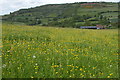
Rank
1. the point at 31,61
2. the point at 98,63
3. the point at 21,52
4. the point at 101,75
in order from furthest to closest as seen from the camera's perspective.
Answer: the point at 21,52, the point at 98,63, the point at 31,61, the point at 101,75

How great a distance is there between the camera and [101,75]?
7.10 meters

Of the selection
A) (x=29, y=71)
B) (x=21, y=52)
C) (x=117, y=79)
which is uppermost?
(x=21, y=52)

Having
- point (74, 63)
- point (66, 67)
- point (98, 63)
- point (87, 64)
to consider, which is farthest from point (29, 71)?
point (98, 63)

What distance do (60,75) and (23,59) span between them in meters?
2.53

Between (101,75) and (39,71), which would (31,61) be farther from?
(101,75)

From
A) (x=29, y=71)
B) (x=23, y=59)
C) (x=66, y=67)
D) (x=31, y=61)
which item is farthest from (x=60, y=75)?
(x=23, y=59)

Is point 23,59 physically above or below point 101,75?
above

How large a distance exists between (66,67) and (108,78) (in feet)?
6.71

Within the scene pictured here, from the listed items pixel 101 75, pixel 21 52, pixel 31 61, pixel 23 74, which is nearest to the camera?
pixel 23 74

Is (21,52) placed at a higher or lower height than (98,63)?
Result: higher

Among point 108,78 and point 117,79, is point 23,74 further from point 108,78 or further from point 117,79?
point 117,79

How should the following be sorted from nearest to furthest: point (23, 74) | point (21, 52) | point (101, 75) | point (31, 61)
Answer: point (23, 74) < point (101, 75) < point (31, 61) < point (21, 52)

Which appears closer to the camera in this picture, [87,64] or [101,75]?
[101,75]

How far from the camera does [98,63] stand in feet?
28.1
